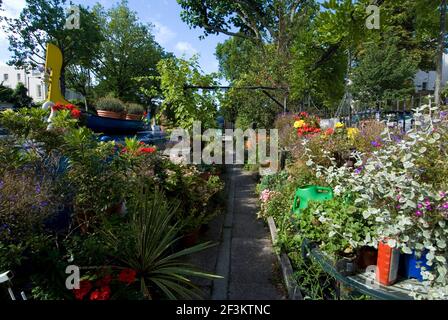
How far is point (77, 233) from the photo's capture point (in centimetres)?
290

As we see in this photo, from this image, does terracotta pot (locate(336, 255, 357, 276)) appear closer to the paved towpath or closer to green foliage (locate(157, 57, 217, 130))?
the paved towpath

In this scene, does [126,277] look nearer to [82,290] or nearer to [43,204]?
[82,290]

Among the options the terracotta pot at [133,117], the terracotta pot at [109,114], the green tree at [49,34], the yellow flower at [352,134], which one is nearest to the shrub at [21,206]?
the terracotta pot at [109,114]

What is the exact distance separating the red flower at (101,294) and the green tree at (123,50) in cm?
2607

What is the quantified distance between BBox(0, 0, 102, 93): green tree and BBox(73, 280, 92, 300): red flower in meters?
22.1

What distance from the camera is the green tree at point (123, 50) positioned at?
26594 millimetres

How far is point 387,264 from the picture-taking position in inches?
78.1

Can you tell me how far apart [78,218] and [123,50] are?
27525 millimetres

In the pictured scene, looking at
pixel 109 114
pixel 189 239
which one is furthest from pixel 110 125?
pixel 189 239

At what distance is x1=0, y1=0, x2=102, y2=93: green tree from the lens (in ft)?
69.2

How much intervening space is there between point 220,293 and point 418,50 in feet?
91.5

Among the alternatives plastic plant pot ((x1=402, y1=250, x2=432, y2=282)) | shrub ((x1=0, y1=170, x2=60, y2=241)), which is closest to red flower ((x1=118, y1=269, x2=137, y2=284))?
shrub ((x1=0, y1=170, x2=60, y2=241))

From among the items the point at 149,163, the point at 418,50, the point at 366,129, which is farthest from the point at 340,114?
the point at 418,50

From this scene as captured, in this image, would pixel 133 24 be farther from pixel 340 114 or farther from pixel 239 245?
pixel 239 245
